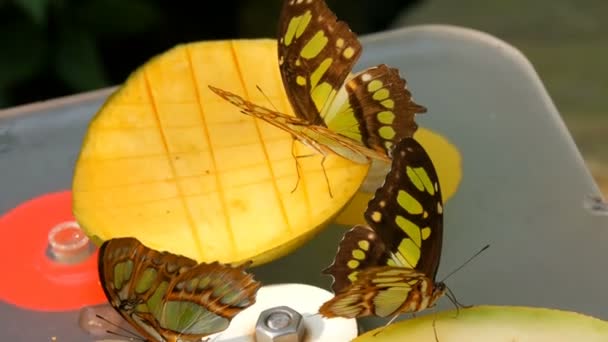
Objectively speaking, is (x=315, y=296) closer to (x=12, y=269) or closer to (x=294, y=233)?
(x=294, y=233)

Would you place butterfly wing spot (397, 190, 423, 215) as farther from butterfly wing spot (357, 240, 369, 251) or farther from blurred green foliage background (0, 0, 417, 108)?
blurred green foliage background (0, 0, 417, 108)

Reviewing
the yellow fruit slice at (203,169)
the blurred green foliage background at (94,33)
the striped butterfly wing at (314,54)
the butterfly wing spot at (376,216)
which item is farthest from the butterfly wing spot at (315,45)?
the blurred green foliage background at (94,33)

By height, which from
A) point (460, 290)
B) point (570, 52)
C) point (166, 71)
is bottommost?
point (570, 52)

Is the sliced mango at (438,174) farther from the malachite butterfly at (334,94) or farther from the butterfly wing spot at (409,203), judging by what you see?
the butterfly wing spot at (409,203)

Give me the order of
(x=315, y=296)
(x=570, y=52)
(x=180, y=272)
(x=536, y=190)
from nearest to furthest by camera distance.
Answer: (x=180, y=272) → (x=315, y=296) → (x=536, y=190) → (x=570, y=52)

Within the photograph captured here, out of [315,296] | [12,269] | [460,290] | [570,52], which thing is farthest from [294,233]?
[570,52]

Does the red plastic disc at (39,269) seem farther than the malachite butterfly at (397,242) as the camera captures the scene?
Yes

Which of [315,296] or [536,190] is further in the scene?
[536,190]

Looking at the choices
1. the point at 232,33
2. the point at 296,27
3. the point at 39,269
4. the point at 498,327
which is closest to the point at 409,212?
the point at 498,327
